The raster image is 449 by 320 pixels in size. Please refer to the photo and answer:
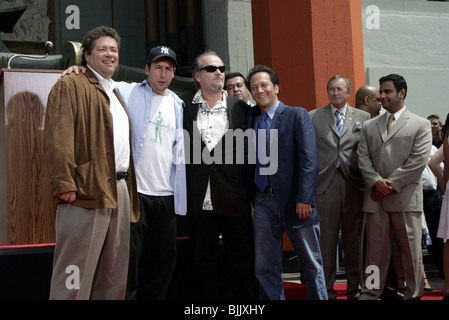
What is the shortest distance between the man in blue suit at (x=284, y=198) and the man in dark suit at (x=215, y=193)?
0.11 m

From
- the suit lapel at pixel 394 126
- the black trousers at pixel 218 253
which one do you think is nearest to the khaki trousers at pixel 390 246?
the suit lapel at pixel 394 126

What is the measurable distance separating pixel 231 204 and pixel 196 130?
57 cm

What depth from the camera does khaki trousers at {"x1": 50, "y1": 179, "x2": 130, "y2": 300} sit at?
10.6 feet

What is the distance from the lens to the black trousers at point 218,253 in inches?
150

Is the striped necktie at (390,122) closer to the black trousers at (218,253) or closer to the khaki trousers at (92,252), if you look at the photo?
the black trousers at (218,253)

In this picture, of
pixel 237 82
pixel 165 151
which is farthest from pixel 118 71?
pixel 165 151

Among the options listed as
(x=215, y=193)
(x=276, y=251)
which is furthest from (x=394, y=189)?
(x=215, y=193)

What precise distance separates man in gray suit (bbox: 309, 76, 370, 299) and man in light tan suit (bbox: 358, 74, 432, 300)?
0.15 metres
